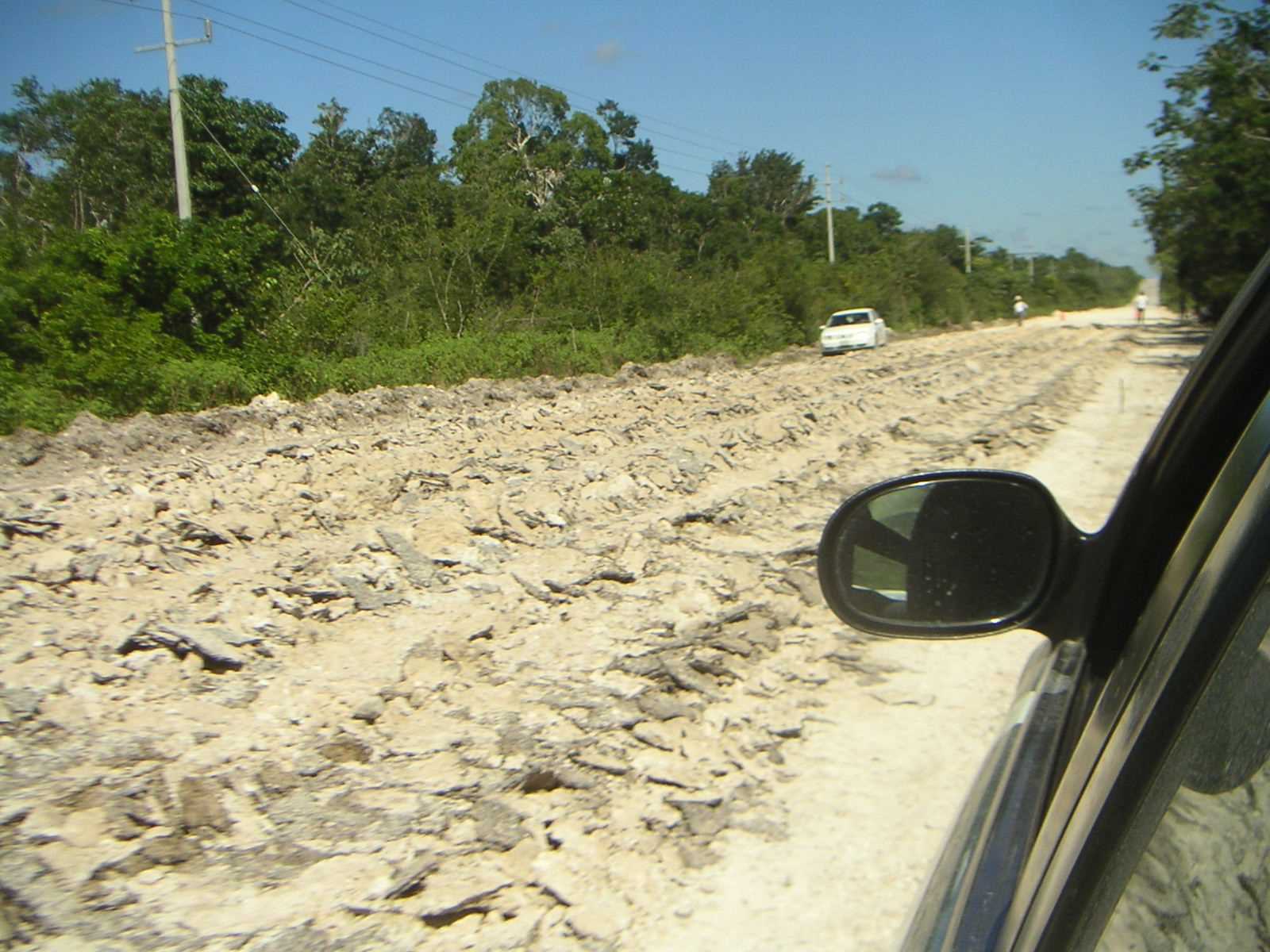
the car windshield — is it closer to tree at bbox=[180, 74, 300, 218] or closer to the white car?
the white car

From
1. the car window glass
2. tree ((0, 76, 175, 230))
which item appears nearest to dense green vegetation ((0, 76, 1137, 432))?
tree ((0, 76, 175, 230))

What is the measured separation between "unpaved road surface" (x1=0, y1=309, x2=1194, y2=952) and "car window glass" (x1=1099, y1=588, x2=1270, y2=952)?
2.49 m

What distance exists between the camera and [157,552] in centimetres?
828

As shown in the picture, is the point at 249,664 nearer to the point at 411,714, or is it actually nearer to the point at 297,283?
the point at 411,714

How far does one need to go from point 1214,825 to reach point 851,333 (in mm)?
37973

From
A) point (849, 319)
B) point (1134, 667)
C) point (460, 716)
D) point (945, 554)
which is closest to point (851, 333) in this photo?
point (849, 319)

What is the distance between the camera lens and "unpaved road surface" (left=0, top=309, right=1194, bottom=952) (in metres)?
3.78

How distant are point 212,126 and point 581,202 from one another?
55.5 ft

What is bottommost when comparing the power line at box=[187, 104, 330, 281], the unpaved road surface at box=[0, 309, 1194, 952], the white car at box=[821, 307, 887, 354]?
the unpaved road surface at box=[0, 309, 1194, 952]

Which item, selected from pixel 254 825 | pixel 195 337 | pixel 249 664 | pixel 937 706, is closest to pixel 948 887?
pixel 254 825

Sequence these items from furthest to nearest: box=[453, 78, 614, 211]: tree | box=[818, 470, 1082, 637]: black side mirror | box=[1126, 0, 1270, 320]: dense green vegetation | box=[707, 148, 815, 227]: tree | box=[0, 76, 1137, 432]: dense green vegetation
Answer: box=[707, 148, 815, 227]: tree
box=[453, 78, 614, 211]: tree
box=[0, 76, 1137, 432]: dense green vegetation
box=[1126, 0, 1270, 320]: dense green vegetation
box=[818, 470, 1082, 637]: black side mirror

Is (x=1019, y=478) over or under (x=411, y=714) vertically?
over

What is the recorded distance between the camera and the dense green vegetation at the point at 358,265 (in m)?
19.8

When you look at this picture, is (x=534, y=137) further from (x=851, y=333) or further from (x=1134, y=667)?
(x=1134, y=667)
